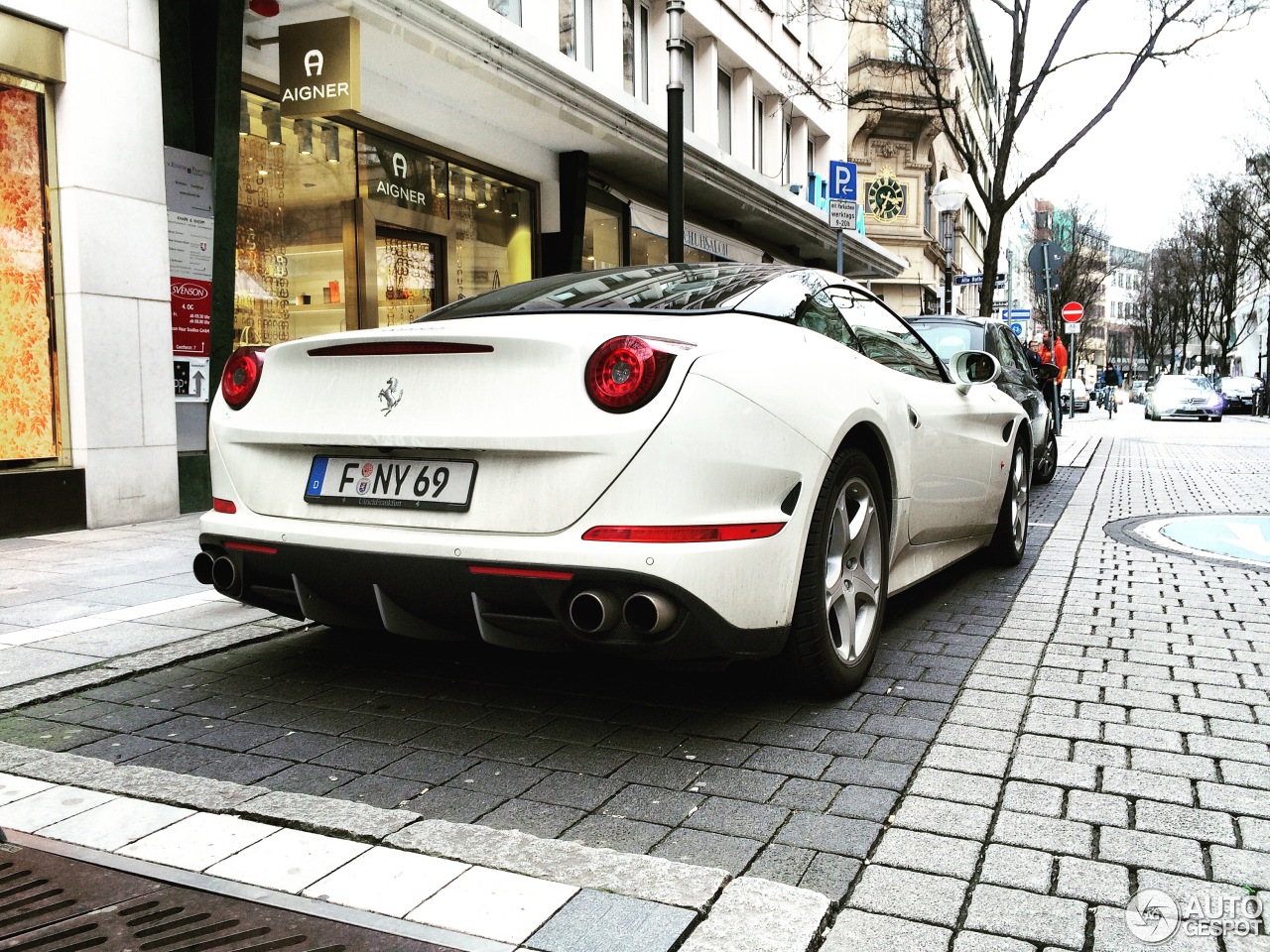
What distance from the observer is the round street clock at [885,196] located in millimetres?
37969

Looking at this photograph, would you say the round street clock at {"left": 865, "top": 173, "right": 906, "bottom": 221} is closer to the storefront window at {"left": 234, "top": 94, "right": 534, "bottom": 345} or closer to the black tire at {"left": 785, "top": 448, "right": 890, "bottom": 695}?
the storefront window at {"left": 234, "top": 94, "right": 534, "bottom": 345}

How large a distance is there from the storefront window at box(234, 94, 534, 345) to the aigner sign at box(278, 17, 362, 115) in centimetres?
69

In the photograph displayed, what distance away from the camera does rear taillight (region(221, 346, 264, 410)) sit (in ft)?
12.1

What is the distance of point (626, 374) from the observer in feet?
10.1

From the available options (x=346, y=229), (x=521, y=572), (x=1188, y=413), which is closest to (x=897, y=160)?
(x=1188, y=413)

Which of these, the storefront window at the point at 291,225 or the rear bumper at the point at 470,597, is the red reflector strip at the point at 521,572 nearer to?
the rear bumper at the point at 470,597

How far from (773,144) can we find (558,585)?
23.4 m

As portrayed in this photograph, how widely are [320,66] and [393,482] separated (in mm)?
7249

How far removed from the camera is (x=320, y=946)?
216 centimetres

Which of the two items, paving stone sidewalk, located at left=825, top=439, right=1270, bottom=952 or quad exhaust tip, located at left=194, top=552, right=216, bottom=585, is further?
quad exhaust tip, located at left=194, top=552, right=216, bottom=585

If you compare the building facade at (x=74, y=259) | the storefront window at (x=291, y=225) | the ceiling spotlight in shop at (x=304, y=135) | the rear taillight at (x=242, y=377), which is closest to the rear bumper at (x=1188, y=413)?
the storefront window at (x=291, y=225)

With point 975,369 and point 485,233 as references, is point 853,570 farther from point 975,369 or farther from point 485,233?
point 485,233

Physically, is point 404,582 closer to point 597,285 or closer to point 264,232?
point 597,285

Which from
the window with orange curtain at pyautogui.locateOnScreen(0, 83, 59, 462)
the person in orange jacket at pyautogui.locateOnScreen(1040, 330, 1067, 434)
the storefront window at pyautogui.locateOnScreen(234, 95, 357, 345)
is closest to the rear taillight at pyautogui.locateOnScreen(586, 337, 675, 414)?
the window with orange curtain at pyautogui.locateOnScreen(0, 83, 59, 462)
